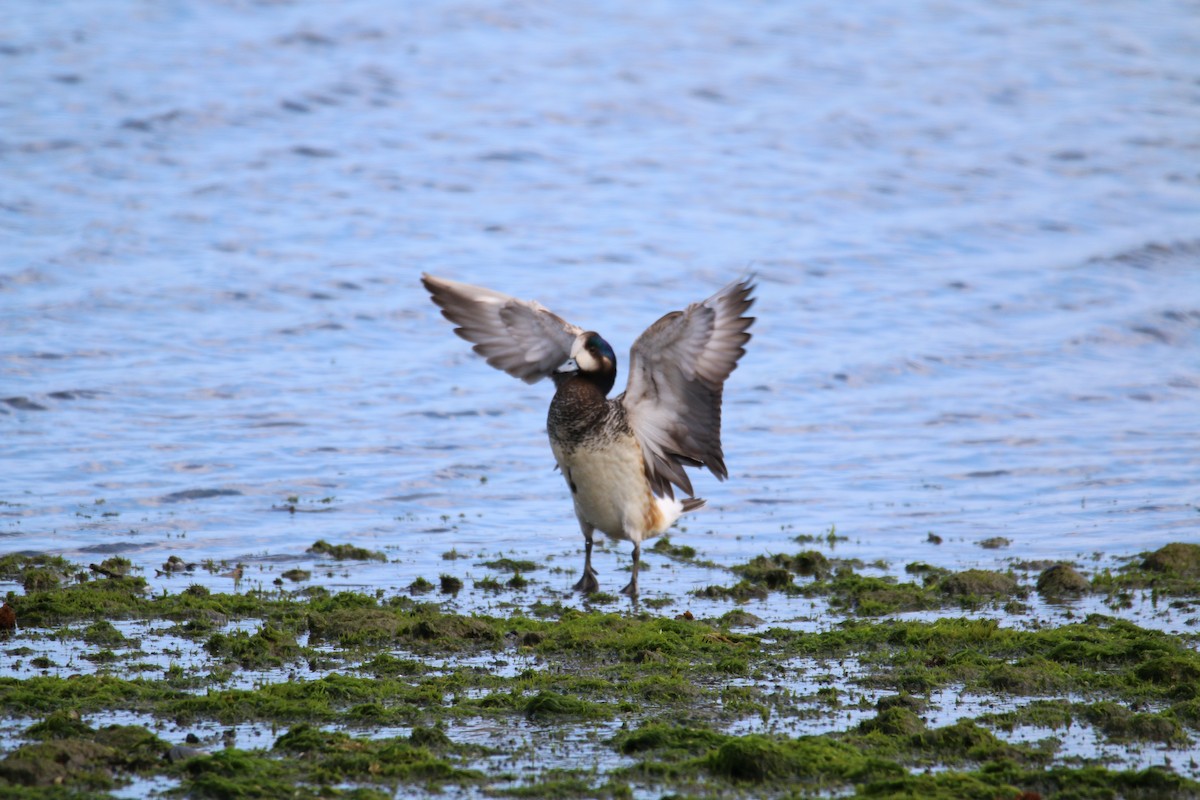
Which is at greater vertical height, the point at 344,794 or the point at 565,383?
the point at 565,383

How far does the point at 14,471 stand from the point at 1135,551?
8202 millimetres

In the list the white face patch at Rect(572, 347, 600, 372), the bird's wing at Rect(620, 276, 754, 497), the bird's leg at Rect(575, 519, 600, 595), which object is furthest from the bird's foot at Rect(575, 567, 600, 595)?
the white face patch at Rect(572, 347, 600, 372)

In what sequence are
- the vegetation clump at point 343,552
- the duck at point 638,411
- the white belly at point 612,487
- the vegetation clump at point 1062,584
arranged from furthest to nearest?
1. the vegetation clump at point 343,552
2. the white belly at point 612,487
3. the duck at point 638,411
4. the vegetation clump at point 1062,584

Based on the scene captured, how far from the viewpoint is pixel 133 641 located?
7.05 metres

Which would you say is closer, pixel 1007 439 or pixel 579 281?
pixel 1007 439

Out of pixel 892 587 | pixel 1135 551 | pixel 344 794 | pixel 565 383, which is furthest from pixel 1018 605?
pixel 344 794

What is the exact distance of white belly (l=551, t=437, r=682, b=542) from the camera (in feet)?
30.5

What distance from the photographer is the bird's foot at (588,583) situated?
902cm

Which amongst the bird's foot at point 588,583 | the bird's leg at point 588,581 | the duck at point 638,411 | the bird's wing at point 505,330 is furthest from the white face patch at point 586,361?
the bird's foot at point 588,583

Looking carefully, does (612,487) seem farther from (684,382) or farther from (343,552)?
(343,552)

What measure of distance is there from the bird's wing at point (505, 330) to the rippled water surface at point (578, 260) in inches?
50.8

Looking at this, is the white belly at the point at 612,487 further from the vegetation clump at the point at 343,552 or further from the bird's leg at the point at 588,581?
the vegetation clump at the point at 343,552

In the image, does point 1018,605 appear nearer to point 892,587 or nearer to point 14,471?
point 892,587

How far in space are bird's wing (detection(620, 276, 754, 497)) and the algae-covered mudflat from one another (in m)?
1.00
